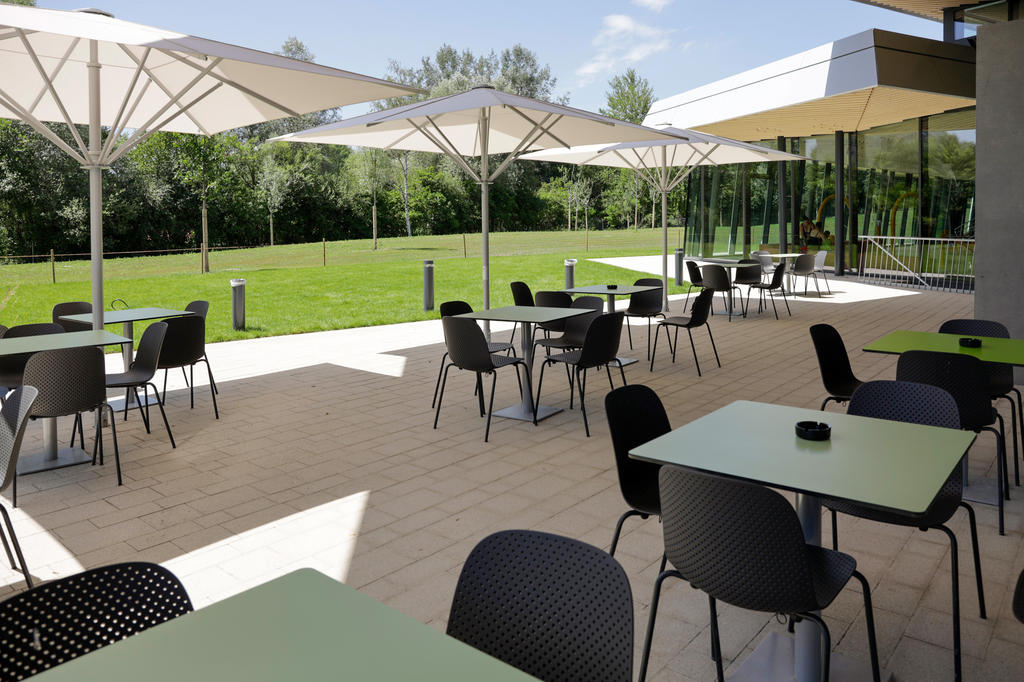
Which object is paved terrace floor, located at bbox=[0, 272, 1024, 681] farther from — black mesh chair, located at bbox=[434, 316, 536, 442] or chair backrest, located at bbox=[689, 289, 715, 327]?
chair backrest, located at bbox=[689, 289, 715, 327]

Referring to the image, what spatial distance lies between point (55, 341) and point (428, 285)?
801cm

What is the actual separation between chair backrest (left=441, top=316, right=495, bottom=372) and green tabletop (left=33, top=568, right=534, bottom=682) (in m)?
3.83

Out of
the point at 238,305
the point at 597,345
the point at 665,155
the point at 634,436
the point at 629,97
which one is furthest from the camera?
the point at 629,97

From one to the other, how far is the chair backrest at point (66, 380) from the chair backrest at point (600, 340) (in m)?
3.17

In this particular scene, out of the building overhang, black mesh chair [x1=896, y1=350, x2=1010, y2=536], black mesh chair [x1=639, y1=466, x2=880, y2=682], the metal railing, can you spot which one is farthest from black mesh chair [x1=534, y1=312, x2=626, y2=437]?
the metal railing

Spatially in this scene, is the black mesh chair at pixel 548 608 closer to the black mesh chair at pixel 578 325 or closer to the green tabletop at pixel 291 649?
the green tabletop at pixel 291 649

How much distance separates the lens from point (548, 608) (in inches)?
64.2

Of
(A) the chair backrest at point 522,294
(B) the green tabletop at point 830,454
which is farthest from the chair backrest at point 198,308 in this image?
(B) the green tabletop at point 830,454

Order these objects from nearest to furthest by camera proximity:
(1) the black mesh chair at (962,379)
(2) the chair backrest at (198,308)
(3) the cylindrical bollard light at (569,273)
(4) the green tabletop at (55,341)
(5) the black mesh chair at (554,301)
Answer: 1. (1) the black mesh chair at (962,379)
2. (4) the green tabletop at (55,341)
3. (2) the chair backrest at (198,308)
4. (5) the black mesh chair at (554,301)
5. (3) the cylindrical bollard light at (569,273)

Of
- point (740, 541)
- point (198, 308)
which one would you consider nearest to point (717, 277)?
point (198, 308)

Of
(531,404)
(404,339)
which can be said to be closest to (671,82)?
(404,339)

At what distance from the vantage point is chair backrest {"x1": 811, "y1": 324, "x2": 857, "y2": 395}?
4.57m

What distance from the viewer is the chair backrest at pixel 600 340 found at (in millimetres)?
5582

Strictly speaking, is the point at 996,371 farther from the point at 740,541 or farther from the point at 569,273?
the point at 569,273
